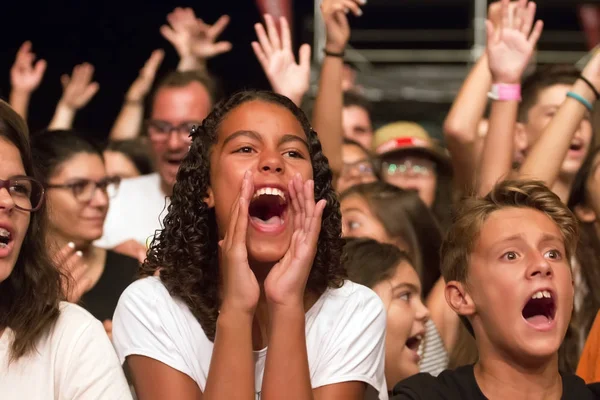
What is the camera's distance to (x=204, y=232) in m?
2.44

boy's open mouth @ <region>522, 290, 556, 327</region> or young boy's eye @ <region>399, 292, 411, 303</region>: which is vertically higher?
boy's open mouth @ <region>522, 290, 556, 327</region>

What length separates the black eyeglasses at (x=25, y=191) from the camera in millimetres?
2104

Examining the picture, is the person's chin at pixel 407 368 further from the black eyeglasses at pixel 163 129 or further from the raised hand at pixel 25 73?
the raised hand at pixel 25 73

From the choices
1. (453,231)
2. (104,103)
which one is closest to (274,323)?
(453,231)

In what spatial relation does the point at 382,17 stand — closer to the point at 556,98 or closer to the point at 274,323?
the point at 556,98

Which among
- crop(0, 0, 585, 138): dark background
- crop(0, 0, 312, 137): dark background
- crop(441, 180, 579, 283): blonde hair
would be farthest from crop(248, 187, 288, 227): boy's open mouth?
Answer: crop(0, 0, 312, 137): dark background

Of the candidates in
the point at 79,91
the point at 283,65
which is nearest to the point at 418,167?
the point at 283,65

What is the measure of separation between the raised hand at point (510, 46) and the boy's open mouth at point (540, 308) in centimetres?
92

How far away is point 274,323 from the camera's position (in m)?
2.18

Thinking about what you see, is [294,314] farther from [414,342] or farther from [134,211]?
[134,211]

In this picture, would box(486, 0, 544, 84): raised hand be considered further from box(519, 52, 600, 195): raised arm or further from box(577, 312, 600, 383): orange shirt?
box(577, 312, 600, 383): orange shirt

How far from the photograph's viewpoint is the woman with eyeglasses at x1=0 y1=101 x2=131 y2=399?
6.75ft

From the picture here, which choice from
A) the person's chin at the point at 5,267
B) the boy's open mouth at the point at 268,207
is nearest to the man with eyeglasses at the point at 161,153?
the boy's open mouth at the point at 268,207

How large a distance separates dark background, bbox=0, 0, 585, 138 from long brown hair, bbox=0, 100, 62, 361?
482 centimetres
